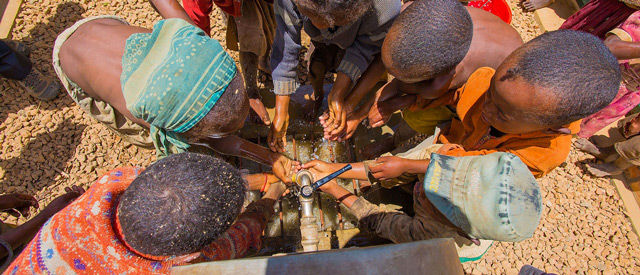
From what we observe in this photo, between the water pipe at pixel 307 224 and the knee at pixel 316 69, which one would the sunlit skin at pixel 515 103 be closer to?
the water pipe at pixel 307 224

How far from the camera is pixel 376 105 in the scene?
2.47 meters

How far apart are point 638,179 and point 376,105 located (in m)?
3.02

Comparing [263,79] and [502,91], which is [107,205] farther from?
[263,79]

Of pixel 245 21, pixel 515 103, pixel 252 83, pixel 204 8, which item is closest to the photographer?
pixel 515 103

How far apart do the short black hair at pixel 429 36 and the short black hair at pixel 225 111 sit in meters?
0.93

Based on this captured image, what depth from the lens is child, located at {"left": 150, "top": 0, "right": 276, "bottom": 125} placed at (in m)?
2.29

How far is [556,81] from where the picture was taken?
1.43 metres

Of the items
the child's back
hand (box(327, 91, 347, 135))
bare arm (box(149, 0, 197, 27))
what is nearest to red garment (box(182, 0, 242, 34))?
bare arm (box(149, 0, 197, 27))

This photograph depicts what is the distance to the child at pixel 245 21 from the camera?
2293 millimetres

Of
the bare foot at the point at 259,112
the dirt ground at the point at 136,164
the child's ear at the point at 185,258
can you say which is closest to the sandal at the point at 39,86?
the dirt ground at the point at 136,164

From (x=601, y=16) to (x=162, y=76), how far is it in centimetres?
437

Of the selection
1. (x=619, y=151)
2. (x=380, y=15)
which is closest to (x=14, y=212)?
(x=380, y=15)

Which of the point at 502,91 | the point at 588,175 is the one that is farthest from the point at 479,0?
the point at 502,91

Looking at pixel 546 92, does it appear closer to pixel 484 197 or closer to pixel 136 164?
pixel 484 197
